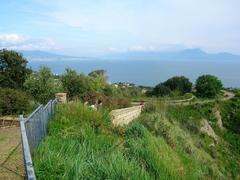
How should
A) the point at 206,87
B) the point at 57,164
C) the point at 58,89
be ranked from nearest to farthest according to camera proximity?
the point at 57,164 < the point at 58,89 < the point at 206,87

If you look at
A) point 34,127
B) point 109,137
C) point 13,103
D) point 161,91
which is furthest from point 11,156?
point 161,91

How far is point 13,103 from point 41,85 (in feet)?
34.8

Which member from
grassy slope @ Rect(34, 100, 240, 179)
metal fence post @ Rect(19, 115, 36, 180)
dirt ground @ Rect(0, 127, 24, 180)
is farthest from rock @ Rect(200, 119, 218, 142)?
metal fence post @ Rect(19, 115, 36, 180)

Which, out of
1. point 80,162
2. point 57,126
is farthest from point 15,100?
point 80,162

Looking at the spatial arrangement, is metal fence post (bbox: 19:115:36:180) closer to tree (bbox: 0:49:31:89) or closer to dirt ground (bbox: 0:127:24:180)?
dirt ground (bbox: 0:127:24:180)

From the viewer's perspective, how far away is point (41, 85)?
1112 inches

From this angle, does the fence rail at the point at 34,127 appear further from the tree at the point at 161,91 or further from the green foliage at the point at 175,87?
the green foliage at the point at 175,87

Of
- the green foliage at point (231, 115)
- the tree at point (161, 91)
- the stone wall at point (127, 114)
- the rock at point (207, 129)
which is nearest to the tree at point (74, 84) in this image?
the stone wall at point (127, 114)

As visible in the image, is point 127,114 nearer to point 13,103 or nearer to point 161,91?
point 13,103

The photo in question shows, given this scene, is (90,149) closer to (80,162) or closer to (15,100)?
(80,162)

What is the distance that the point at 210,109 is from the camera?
46281mm

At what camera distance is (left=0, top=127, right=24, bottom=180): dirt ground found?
8.00 metres

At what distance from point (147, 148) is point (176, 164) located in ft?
2.40

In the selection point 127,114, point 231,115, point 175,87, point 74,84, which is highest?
point 74,84
